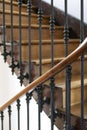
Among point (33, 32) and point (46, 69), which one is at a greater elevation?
point (33, 32)

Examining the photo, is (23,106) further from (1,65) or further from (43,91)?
(43,91)

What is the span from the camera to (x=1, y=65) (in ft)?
9.43

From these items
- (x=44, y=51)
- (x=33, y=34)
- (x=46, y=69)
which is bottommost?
(x=46, y=69)

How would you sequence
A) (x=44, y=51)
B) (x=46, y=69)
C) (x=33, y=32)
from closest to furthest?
(x=46, y=69), (x=44, y=51), (x=33, y=32)

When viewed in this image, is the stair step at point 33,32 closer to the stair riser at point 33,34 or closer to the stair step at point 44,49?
the stair riser at point 33,34

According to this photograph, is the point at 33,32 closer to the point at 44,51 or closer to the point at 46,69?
the point at 44,51

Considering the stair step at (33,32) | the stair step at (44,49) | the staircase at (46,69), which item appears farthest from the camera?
the stair step at (33,32)

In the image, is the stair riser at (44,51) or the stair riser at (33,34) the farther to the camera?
the stair riser at (33,34)

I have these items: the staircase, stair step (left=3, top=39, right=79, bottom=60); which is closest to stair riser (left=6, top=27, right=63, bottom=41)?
the staircase

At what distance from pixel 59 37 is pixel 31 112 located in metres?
0.96

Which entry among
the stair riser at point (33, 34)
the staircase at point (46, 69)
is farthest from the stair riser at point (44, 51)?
the stair riser at point (33, 34)

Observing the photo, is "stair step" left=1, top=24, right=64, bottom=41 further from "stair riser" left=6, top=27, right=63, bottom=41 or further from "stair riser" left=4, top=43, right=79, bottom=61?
"stair riser" left=4, top=43, right=79, bottom=61

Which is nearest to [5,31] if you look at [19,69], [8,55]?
[8,55]

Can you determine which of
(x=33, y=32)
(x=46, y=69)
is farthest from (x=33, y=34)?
(x=46, y=69)
